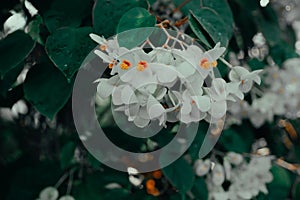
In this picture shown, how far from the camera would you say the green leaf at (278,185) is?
3.49 feet

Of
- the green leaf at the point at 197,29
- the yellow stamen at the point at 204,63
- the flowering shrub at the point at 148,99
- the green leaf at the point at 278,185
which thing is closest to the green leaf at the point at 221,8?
the flowering shrub at the point at 148,99

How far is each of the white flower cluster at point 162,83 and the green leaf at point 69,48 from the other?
3.9 inches

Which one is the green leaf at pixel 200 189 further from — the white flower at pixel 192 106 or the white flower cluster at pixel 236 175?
the white flower at pixel 192 106

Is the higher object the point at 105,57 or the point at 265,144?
the point at 105,57

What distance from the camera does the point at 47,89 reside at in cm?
80

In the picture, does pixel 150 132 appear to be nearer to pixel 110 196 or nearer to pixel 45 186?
pixel 110 196

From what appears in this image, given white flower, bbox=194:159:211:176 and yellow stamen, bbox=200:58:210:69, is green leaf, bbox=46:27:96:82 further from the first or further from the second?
Answer: white flower, bbox=194:159:211:176

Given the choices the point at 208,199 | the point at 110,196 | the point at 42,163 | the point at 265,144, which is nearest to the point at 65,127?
the point at 42,163

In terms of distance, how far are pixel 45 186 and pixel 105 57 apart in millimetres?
540

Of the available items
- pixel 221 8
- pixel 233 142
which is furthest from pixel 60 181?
pixel 221 8

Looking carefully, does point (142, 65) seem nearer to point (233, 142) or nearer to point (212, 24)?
point (212, 24)

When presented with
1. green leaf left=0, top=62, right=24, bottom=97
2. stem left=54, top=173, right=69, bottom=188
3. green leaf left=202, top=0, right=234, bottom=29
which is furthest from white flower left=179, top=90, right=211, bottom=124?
stem left=54, top=173, right=69, bottom=188

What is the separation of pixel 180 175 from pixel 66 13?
36cm

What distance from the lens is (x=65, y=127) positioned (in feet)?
3.75
